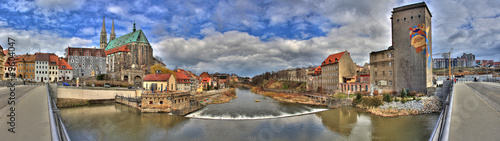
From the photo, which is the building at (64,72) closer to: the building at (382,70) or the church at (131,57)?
the church at (131,57)

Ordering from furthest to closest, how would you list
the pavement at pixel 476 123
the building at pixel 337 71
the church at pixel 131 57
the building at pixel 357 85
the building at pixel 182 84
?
the church at pixel 131 57, the building at pixel 182 84, the building at pixel 337 71, the building at pixel 357 85, the pavement at pixel 476 123

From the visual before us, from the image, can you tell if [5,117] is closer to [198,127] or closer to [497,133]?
[198,127]

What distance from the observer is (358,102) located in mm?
33562

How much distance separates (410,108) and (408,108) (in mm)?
218

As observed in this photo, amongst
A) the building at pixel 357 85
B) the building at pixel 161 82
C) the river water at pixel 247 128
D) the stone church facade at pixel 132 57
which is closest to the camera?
the river water at pixel 247 128

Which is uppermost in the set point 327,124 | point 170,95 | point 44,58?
point 44,58

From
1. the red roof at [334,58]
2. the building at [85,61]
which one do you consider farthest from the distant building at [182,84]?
the building at [85,61]

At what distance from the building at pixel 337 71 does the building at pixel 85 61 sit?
6907 cm

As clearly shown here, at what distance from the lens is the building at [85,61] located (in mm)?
62125

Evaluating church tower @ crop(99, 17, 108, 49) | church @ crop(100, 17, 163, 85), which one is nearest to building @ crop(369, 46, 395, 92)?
church @ crop(100, 17, 163, 85)

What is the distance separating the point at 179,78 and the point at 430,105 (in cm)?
4354

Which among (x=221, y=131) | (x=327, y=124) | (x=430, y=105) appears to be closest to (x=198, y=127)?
(x=221, y=131)

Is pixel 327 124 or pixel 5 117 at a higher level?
pixel 5 117

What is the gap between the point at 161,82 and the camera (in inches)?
1608
